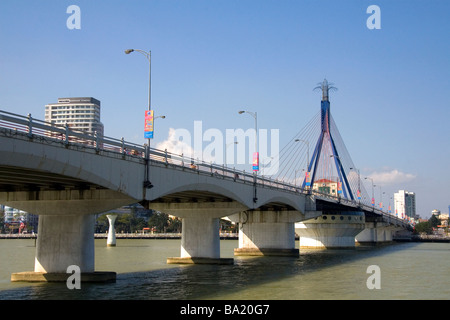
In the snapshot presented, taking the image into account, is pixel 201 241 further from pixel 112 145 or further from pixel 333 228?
pixel 333 228

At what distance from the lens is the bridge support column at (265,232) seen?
76.1 metres

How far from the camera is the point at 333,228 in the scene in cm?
9950

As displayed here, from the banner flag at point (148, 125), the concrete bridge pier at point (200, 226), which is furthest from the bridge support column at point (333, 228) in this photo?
the banner flag at point (148, 125)

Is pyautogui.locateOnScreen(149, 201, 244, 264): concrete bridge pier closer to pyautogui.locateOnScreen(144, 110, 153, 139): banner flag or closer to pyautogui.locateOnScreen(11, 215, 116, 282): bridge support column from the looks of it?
pyautogui.locateOnScreen(144, 110, 153, 139): banner flag

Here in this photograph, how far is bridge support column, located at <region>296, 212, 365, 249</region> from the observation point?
325 feet

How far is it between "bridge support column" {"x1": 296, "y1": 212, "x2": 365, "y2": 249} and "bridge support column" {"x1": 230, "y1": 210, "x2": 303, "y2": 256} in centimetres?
2302

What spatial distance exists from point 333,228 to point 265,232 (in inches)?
1029

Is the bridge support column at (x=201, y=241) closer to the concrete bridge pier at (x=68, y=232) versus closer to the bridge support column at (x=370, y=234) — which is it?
the concrete bridge pier at (x=68, y=232)

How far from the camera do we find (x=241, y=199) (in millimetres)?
55031

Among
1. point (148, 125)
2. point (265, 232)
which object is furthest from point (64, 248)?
point (265, 232)

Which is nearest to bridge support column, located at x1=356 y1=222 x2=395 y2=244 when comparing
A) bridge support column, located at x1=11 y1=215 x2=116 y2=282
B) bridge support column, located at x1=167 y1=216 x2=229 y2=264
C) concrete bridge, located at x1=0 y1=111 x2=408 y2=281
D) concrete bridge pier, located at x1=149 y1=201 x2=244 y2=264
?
concrete bridge, located at x1=0 y1=111 x2=408 y2=281
